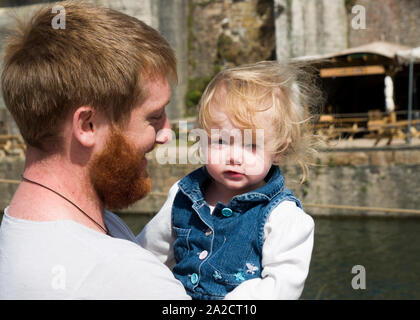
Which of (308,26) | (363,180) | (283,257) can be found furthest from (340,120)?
(283,257)

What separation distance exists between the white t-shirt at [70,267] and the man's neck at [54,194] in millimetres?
51

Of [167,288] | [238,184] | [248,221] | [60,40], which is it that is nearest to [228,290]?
[248,221]

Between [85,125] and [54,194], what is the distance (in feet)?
0.68

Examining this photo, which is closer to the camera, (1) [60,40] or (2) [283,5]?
(1) [60,40]

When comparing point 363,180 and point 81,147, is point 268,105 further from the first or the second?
point 363,180

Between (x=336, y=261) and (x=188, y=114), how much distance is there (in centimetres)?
1182

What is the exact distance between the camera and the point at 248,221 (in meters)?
1.78

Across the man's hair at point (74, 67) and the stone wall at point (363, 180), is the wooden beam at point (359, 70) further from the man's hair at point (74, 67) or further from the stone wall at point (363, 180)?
the man's hair at point (74, 67)

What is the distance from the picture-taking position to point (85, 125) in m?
1.39

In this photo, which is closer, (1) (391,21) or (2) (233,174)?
(2) (233,174)
